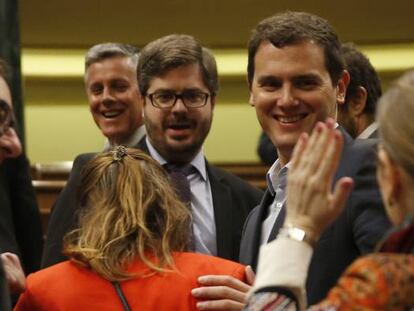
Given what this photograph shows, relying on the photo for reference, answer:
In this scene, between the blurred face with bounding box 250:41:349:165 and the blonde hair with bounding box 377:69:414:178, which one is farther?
the blurred face with bounding box 250:41:349:165

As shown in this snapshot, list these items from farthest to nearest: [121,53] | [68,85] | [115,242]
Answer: [68,85]
[121,53]
[115,242]

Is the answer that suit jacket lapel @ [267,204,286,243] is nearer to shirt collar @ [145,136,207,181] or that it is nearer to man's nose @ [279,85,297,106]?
man's nose @ [279,85,297,106]

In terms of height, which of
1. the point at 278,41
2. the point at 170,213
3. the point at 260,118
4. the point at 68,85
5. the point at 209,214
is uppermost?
the point at 278,41

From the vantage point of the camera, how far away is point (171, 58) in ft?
11.7

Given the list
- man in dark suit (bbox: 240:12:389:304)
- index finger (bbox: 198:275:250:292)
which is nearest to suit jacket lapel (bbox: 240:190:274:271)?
man in dark suit (bbox: 240:12:389:304)

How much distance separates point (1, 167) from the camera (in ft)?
12.7

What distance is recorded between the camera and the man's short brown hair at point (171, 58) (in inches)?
140

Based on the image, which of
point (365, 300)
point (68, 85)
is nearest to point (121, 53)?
point (365, 300)

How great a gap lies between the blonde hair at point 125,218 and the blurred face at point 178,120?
872mm

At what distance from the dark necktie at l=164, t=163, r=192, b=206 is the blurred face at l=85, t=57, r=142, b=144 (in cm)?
64

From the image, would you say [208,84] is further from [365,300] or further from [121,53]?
[365,300]

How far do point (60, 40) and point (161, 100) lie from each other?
6.28 m

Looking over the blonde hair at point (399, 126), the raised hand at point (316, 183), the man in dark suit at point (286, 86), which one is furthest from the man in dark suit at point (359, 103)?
the blonde hair at point (399, 126)

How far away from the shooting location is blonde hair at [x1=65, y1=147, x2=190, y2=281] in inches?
98.0
